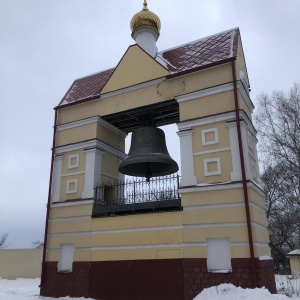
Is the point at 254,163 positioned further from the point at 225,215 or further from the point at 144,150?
the point at 144,150

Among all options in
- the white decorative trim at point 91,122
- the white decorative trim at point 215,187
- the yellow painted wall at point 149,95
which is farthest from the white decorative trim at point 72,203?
the white decorative trim at point 215,187

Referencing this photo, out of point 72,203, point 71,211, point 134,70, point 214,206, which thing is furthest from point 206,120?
point 71,211

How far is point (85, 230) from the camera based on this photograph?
33.4 feet

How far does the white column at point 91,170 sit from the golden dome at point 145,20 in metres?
5.22

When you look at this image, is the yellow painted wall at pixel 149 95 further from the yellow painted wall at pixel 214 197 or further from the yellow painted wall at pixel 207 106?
the yellow painted wall at pixel 214 197

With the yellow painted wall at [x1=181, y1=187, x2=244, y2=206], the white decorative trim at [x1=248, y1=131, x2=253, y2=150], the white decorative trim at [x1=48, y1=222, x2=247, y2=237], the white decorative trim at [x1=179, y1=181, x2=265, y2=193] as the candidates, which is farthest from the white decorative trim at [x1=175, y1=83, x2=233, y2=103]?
the white decorative trim at [x1=48, y1=222, x2=247, y2=237]

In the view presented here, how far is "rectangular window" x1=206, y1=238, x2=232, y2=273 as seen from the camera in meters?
8.19

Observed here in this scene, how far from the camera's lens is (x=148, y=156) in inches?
368

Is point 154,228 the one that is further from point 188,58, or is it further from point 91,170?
point 188,58

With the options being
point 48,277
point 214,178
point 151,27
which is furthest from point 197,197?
point 151,27

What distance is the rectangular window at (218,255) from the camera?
26.9 feet

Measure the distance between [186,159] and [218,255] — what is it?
2600 mm

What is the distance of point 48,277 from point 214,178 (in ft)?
19.7

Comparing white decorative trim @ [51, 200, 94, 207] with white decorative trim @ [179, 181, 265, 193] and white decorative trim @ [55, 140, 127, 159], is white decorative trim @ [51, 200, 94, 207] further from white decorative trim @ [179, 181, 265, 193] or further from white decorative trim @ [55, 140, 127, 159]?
white decorative trim @ [179, 181, 265, 193]
